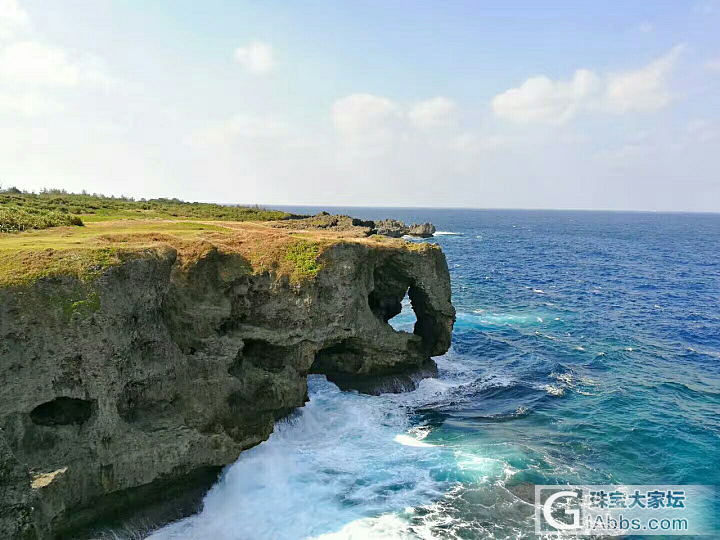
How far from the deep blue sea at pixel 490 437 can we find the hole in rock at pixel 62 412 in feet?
19.5

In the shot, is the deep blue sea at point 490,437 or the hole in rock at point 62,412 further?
the deep blue sea at point 490,437

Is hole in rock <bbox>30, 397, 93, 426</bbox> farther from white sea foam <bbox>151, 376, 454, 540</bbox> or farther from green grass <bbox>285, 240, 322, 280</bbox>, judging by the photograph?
green grass <bbox>285, 240, 322, 280</bbox>

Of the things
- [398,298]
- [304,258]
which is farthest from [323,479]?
[398,298]

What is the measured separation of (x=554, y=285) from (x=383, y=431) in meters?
54.5

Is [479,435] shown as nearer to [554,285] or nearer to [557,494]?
[557,494]

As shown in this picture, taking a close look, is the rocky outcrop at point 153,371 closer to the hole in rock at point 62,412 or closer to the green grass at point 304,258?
the hole in rock at point 62,412

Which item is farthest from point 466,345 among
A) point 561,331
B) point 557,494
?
point 557,494

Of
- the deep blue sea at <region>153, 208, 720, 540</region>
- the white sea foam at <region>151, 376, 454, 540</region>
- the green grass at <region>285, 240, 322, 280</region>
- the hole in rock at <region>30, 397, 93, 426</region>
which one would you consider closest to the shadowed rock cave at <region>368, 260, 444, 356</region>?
the deep blue sea at <region>153, 208, 720, 540</region>

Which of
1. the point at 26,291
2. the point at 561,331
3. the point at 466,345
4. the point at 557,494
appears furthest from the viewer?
the point at 561,331

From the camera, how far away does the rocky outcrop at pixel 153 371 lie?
16625mm

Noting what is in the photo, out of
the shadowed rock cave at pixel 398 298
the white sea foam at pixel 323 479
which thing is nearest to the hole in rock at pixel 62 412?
the white sea foam at pixel 323 479

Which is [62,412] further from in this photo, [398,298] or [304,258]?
[398,298]

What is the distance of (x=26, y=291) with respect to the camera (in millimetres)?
17172

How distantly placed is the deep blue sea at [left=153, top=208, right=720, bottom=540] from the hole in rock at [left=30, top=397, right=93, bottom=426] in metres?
5.95
